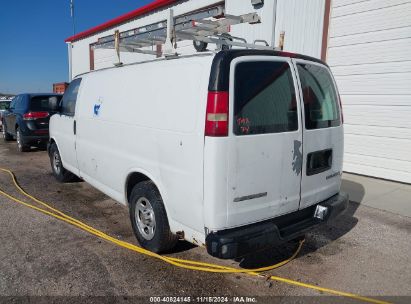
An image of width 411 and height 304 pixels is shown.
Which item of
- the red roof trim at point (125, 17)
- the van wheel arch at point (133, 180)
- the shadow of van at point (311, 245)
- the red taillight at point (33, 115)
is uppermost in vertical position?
the red roof trim at point (125, 17)

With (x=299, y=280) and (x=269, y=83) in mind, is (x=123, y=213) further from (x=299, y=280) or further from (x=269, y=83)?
(x=269, y=83)

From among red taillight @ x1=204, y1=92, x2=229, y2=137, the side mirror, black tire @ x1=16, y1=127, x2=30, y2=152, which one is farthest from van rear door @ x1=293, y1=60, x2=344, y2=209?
black tire @ x1=16, y1=127, x2=30, y2=152

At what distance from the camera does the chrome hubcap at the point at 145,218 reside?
3727 millimetres

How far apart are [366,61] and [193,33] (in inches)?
202

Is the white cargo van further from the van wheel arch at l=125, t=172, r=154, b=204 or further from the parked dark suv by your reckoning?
the parked dark suv

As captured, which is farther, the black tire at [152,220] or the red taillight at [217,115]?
the black tire at [152,220]

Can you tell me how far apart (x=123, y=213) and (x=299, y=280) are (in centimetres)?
280

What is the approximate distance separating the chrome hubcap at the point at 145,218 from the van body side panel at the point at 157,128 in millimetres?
356

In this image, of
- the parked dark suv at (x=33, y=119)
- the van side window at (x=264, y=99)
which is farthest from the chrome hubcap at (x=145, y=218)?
the parked dark suv at (x=33, y=119)

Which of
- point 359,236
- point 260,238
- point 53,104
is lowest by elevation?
point 359,236

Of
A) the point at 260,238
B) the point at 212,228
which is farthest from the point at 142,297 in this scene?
the point at 260,238

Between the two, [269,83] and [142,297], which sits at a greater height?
[269,83]

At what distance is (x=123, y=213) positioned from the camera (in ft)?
17.0

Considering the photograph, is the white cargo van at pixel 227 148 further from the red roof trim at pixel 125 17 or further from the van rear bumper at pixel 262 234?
the red roof trim at pixel 125 17
